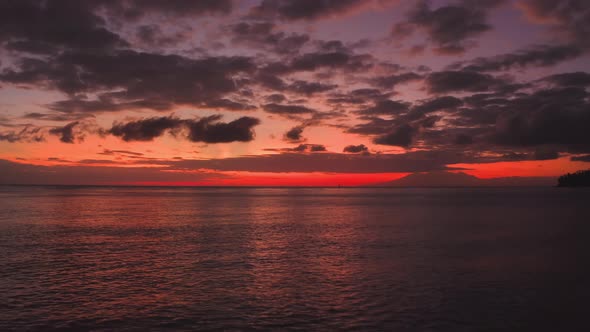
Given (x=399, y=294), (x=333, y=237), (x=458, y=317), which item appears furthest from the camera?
(x=333, y=237)

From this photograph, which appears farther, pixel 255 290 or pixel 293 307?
pixel 255 290

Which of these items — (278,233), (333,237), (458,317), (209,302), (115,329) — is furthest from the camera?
(278,233)

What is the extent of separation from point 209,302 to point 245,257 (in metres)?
14.2

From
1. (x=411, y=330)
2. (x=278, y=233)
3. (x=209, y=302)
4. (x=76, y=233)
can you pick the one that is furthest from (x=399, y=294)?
(x=76, y=233)

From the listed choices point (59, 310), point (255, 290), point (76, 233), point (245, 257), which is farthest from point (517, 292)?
point (76, 233)

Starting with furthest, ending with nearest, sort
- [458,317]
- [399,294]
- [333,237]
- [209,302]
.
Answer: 1. [333,237]
2. [399,294]
3. [209,302]
4. [458,317]

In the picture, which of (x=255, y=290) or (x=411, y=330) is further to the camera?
(x=255, y=290)

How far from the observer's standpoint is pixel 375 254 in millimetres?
40344

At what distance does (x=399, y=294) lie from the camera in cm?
2603

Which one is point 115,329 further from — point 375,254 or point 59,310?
point 375,254

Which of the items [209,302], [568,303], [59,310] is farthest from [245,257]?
A: [568,303]

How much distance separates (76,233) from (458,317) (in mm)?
47051

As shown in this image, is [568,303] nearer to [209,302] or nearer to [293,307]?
[293,307]

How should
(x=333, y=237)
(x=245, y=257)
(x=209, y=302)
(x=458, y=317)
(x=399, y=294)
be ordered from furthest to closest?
(x=333, y=237), (x=245, y=257), (x=399, y=294), (x=209, y=302), (x=458, y=317)
